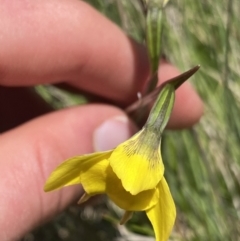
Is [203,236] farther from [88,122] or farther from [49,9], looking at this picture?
[49,9]

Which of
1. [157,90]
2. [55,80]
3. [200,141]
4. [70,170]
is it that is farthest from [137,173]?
[200,141]

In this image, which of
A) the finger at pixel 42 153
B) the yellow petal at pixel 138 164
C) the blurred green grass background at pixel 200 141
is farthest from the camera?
the blurred green grass background at pixel 200 141

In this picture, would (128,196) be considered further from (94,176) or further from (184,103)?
(184,103)

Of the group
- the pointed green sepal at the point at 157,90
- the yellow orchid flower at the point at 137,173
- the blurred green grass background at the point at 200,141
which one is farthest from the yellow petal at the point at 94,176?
the blurred green grass background at the point at 200,141

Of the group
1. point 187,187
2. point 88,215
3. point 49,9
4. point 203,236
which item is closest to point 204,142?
point 187,187

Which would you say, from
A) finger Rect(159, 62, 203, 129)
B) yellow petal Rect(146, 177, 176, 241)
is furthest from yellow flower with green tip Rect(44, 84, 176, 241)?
finger Rect(159, 62, 203, 129)

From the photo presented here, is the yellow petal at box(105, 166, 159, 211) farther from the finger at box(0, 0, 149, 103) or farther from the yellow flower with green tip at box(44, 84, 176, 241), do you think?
the finger at box(0, 0, 149, 103)

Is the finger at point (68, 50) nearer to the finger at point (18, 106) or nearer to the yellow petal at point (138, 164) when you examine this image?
the finger at point (18, 106)
